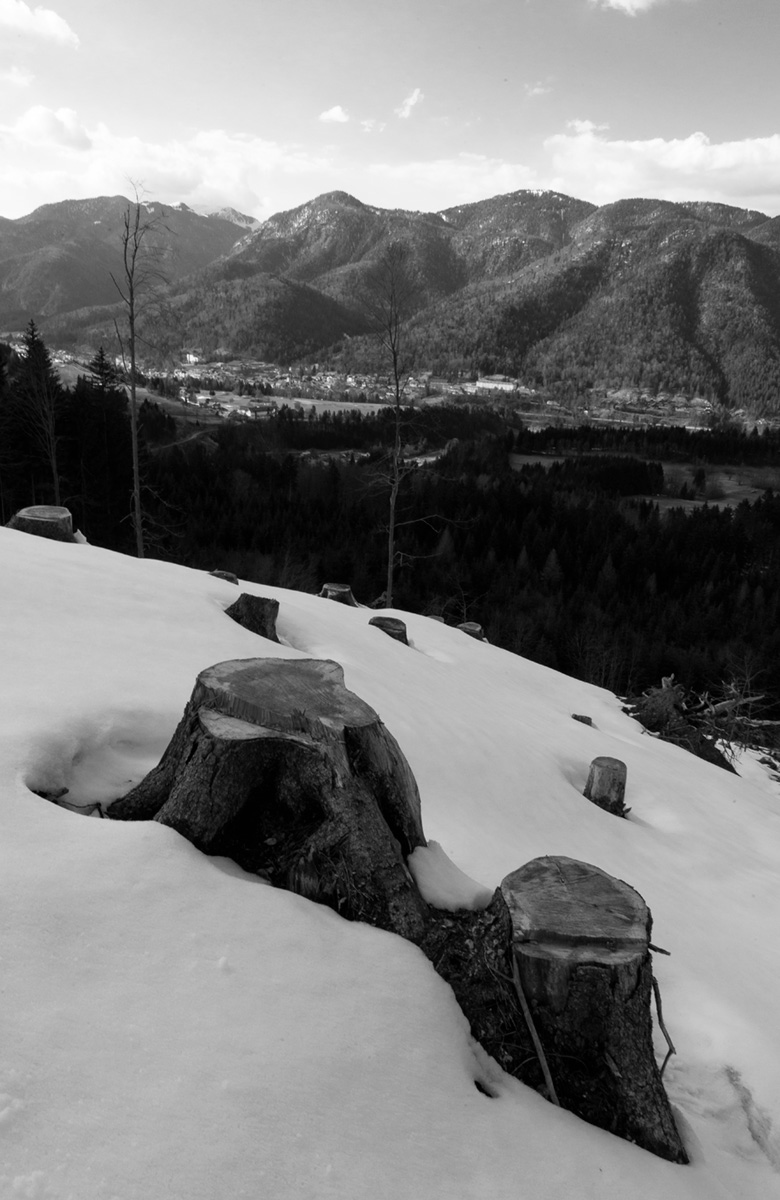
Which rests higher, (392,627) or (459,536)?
(392,627)

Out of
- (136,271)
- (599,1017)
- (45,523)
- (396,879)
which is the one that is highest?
(136,271)

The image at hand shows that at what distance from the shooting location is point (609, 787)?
6.98 m

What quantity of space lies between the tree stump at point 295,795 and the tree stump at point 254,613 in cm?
392

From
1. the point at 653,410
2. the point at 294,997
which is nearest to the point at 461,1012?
the point at 294,997

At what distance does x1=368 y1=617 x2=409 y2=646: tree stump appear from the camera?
10375 millimetres

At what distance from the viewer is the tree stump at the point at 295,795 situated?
2799 mm

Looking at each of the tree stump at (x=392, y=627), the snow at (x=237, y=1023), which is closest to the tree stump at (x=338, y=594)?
the tree stump at (x=392, y=627)

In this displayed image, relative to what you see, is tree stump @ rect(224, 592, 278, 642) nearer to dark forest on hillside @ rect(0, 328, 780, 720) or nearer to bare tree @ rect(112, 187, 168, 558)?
bare tree @ rect(112, 187, 168, 558)

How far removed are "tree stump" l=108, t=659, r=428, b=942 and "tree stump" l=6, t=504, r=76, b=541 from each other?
23.6ft

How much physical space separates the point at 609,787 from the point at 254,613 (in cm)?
428

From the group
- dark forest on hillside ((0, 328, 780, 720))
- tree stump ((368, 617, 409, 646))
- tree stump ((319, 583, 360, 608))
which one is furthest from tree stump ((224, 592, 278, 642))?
dark forest on hillside ((0, 328, 780, 720))

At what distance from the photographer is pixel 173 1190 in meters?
1.52

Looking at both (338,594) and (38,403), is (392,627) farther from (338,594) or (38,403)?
(38,403)

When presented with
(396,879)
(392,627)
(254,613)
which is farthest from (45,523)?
(396,879)
